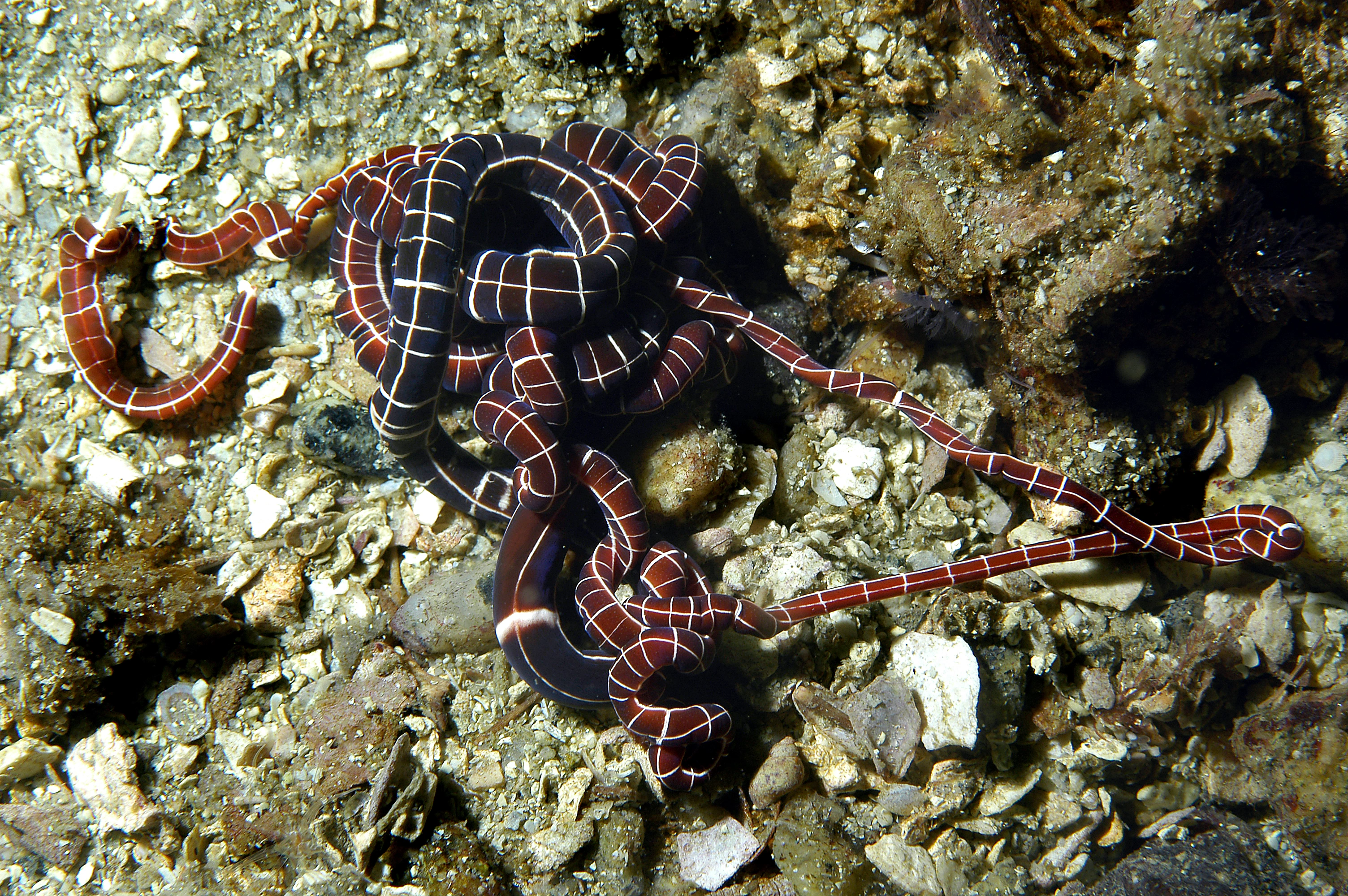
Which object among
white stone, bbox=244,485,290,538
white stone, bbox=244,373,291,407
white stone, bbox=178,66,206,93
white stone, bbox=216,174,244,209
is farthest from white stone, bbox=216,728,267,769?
white stone, bbox=178,66,206,93

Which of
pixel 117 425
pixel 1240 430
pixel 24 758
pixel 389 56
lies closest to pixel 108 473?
pixel 117 425

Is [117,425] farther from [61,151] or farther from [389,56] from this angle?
[389,56]

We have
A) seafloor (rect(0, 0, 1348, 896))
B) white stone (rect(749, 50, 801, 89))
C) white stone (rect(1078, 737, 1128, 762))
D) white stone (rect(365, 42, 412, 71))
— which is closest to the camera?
seafloor (rect(0, 0, 1348, 896))

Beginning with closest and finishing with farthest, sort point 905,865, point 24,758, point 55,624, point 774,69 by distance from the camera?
point 905,865
point 24,758
point 55,624
point 774,69

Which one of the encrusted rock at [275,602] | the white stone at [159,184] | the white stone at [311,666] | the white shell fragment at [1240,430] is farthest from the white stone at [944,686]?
the white stone at [159,184]

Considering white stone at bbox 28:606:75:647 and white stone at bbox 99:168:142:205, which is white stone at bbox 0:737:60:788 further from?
white stone at bbox 99:168:142:205

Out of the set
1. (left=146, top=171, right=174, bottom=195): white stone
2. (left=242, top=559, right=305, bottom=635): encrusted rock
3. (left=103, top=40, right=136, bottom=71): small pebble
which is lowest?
(left=242, top=559, right=305, bottom=635): encrusted rock

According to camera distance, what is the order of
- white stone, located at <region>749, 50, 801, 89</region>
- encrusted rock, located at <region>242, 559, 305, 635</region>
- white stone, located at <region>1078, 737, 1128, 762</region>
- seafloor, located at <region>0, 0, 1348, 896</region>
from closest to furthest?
seafloor, located at <region>0, 0, 1348, 896</region>, white stone, located at <region>1078, 737, 1128, 762</region>, encrusted rock, located at <region>242, 559, 305, 635</region>, white stone, located at <region>749, 50, 801, 89</region>

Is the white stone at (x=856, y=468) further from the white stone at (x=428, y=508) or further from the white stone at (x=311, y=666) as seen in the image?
the white stone at (x=311, y=666)
